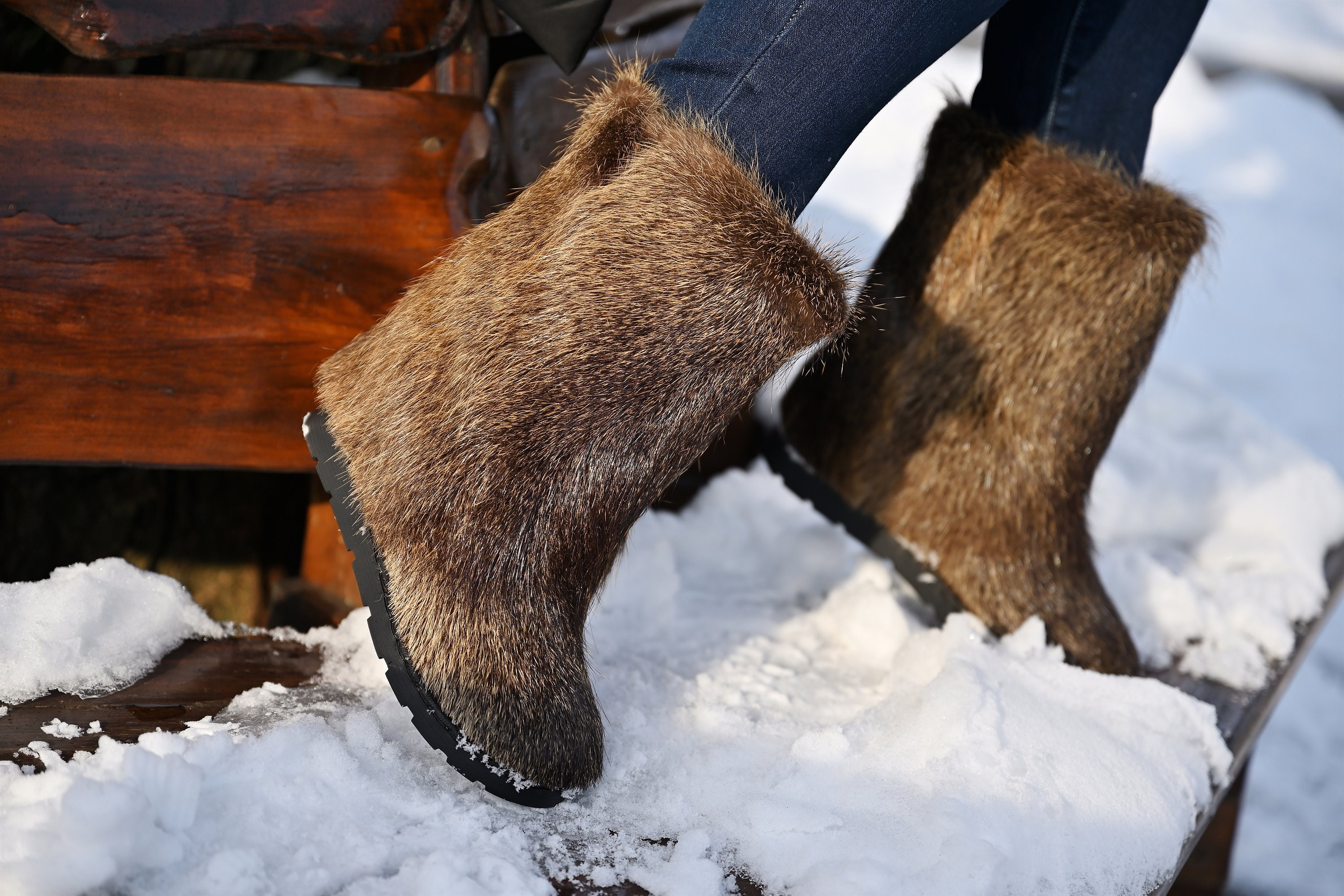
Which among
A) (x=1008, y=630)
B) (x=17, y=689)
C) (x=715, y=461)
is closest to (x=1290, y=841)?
(x=1008, y=630)

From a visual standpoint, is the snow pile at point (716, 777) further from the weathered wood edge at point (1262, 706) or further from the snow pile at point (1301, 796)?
the snow pile at point (1301, 796)

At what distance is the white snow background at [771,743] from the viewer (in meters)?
0.60

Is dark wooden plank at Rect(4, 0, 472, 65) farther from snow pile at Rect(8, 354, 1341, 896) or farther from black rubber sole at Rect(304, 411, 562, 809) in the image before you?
snow pile at Rect(8, 354, 1341, 896)

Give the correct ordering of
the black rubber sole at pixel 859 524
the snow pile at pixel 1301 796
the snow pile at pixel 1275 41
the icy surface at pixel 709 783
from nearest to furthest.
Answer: the icy surface at pixel 709 783 < the black rubber sole at pixel 859 524 < the snow pile at pixel 1301 796 < the snow pile at pixel 1275 41

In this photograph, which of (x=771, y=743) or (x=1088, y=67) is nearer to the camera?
(x=771, y=743)

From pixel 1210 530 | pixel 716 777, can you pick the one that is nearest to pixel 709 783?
pixel 716 777

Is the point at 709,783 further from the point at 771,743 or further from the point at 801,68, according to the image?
the point at 801,68

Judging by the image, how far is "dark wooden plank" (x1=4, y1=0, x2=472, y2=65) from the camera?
808 mm

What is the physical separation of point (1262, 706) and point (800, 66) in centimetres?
79

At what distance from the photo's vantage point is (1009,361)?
98 cm

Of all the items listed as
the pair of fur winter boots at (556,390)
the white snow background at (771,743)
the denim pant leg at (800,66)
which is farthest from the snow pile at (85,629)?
the denim pant leg at (800,66)

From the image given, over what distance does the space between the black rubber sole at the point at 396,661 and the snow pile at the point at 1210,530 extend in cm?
73

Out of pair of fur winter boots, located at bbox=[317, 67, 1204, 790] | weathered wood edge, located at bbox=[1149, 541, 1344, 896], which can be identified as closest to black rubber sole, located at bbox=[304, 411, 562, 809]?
pair of fur winter boots, located at bbox=[317, 67, 1204, 790]

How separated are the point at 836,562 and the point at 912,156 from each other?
1895 mm
